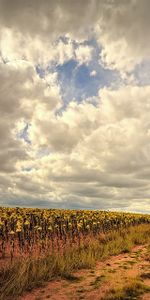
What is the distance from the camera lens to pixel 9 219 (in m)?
22.1

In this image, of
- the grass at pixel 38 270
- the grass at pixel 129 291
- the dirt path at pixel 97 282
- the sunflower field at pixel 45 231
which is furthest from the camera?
the sunflower field at pixel 45 231

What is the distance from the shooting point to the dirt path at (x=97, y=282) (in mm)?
9863

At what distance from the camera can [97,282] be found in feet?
37.4

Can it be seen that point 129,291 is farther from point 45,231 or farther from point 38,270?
point 45,231

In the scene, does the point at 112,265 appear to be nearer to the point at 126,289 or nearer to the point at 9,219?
the point at 126,289

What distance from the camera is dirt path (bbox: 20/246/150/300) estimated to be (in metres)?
9.86

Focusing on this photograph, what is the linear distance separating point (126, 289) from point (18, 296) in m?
3.35

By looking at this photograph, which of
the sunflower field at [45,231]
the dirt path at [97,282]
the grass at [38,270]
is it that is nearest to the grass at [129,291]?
the dirt path at [97,282]

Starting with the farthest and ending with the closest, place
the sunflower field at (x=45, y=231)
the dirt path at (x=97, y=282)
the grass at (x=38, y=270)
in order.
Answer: the sunflower field at (x=45, y=231) < the grass at (x=38, y=270) < the dirt path at (x=97, y=282)

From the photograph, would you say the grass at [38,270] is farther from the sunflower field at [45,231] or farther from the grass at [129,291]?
the sunflower field at [45,231]

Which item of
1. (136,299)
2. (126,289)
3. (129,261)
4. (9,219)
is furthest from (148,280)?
(9,219)

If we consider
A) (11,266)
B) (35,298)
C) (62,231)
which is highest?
(62,231)

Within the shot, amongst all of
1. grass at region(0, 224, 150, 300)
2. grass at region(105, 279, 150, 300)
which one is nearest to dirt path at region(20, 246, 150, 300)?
grass at region(105, 279, 150, 300)

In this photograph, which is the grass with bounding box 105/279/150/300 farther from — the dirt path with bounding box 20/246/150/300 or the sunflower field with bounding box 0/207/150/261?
the sunflower field with bounding box 0/207/150/261
